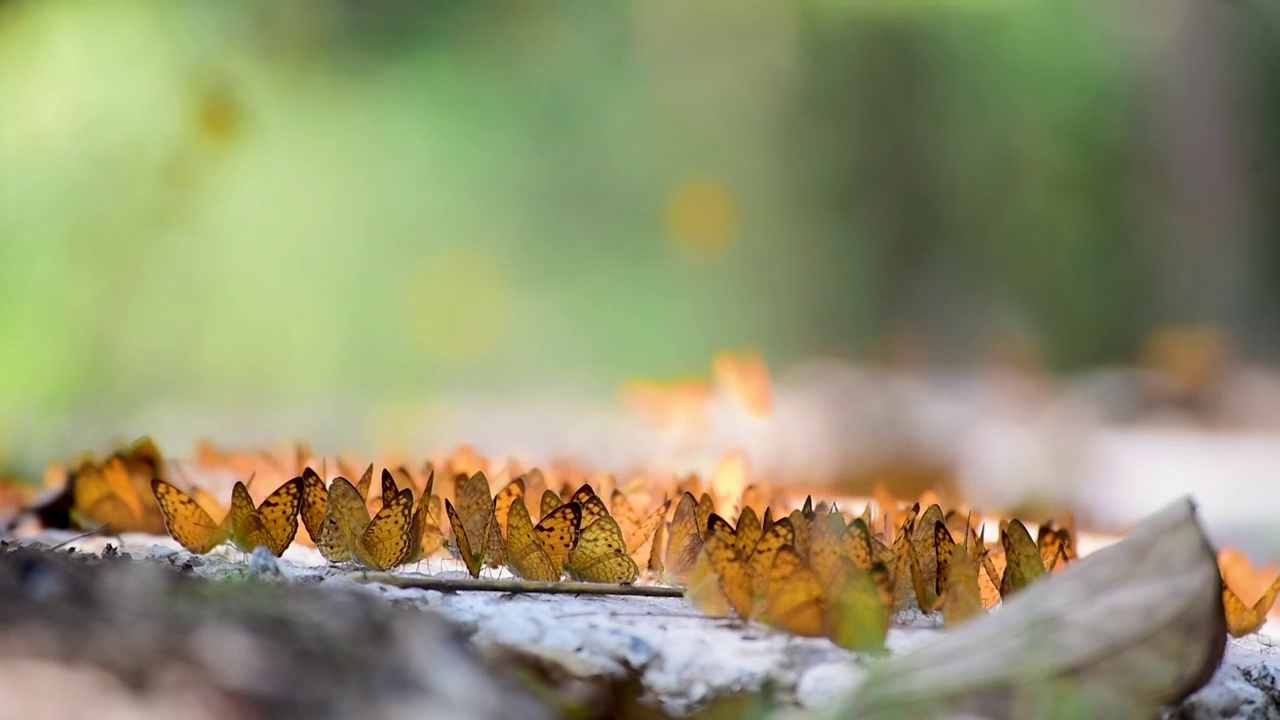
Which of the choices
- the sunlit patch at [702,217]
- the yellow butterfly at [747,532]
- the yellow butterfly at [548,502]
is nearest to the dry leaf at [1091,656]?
the yellow butterfly at [747,532]

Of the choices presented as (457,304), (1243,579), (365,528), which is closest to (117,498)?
(365,528)

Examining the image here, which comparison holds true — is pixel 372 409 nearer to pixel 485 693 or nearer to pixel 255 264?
pixel 255 264

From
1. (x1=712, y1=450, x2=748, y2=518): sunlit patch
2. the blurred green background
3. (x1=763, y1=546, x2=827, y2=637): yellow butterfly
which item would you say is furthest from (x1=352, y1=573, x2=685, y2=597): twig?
the blurred green background

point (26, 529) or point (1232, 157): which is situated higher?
point (1232, 157)

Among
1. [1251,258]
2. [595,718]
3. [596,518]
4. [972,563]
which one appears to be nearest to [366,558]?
[596,518]

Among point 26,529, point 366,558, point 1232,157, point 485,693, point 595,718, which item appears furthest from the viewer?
point 1232,157

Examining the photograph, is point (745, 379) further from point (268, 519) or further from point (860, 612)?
point (860, 612)

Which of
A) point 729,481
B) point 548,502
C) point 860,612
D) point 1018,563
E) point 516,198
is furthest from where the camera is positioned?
point 516,198
